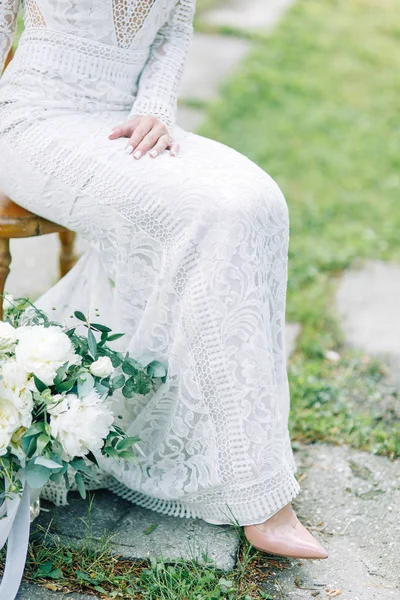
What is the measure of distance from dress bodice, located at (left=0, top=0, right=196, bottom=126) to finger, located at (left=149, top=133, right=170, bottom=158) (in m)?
0.15

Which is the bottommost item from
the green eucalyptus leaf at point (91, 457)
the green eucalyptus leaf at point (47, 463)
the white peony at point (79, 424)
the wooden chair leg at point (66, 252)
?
the wooden chair leg at point (66, 252)

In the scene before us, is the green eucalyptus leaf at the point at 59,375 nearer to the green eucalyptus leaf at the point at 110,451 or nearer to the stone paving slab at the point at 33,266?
the green eucalyptus leaf at the point at 110,451

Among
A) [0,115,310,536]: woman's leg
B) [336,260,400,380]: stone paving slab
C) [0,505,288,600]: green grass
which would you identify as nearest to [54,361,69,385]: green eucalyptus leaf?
[0,115,310,536]: woman's leg

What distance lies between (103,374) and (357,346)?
1626mm

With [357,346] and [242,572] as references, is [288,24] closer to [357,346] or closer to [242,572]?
[357,346]

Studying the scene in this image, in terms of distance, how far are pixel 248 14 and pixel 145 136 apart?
20.1ft

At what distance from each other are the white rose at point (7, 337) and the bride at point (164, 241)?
37 cm

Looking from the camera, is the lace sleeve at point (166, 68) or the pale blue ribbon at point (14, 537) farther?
the lace sleeve at point (166, 68)

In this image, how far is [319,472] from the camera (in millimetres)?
2383

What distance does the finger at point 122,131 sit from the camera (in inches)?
82.5

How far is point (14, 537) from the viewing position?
184cm

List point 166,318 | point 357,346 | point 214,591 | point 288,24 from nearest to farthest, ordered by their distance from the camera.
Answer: point 214,591 < point 166,318 < point 357,346 < point 288,24

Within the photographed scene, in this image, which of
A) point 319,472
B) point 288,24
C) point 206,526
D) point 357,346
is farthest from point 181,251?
point 288,24

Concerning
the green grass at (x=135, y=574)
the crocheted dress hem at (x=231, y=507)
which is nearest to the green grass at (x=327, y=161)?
the crocheted dress hem at (x=231, y=507)
